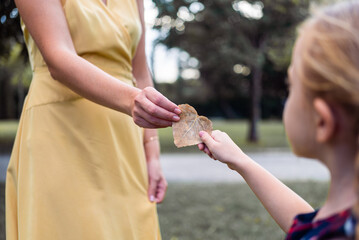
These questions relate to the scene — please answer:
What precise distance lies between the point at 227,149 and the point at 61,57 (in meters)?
0.70

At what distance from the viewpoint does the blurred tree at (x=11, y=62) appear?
7512mm

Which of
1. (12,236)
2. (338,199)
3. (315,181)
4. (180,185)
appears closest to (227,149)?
(338,199)

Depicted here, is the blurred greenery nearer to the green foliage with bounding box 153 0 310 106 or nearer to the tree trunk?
the green foliage with bounding box 153 0 310 106

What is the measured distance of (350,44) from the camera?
41.7 inches

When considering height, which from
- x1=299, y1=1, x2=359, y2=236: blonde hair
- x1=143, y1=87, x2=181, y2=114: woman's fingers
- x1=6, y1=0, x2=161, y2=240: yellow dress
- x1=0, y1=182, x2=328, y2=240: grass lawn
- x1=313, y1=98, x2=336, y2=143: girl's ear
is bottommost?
x1=0, y1=182, x2=328, y2=240: grass lawn

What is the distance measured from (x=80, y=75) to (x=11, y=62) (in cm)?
2023

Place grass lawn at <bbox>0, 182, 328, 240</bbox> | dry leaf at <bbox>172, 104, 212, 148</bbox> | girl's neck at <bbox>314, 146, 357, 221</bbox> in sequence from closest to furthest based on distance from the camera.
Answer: girl's neck at <bbox>314, 146, 357, 221</bbox>
dry leaf at <bbox>172, 104, 212, 148</bbox>
grass lawn at <bbox>0, 182, 328, 240</bbox>

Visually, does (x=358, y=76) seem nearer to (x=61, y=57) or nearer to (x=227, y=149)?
(x=227, y=149)

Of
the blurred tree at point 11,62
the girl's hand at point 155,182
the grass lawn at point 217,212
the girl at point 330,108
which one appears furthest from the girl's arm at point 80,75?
the blurred tree at point 11,62

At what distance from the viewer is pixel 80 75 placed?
1.64 meters

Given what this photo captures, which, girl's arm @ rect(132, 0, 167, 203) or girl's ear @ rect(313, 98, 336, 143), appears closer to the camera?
girl's ear @ rect(313, 98, 336, 143)

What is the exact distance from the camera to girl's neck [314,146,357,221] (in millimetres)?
1143

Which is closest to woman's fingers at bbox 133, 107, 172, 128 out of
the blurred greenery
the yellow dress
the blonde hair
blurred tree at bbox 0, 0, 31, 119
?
the yellow dress

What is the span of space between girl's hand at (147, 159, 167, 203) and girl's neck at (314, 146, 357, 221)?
3.38 ft
